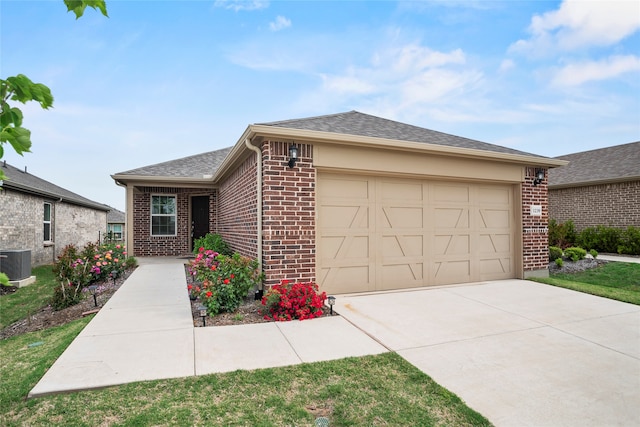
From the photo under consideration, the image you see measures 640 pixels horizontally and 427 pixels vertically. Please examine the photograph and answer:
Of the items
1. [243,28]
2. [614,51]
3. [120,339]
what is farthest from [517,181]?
[120,339]

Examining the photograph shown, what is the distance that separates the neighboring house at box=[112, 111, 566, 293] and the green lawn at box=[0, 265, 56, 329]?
13.9ft

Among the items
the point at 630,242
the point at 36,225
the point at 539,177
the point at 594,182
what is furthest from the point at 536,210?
the point at 36,225

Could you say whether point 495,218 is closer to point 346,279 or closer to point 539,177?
point 539,177

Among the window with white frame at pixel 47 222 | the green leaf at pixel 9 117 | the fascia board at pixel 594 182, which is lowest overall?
the window with white frame at pixel 47 222

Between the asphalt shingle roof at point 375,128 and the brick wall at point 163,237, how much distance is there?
6991 mm

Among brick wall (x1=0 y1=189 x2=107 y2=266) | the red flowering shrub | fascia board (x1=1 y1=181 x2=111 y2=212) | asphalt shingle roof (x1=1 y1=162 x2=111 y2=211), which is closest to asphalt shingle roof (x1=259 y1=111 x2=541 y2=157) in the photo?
the red flowering shrub

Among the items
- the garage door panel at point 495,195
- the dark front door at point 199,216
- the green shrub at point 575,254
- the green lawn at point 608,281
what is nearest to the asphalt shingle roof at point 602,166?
the green shrub at point 575,254

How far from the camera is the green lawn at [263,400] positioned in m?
2.45

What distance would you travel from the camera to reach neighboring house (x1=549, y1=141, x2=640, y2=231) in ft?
40.7

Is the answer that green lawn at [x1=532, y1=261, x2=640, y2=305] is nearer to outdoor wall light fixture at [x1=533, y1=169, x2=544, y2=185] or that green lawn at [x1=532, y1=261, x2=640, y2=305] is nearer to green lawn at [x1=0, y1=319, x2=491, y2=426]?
outdoor wall light fixture at [x1=533, y1=169, x2=544, y2=185]

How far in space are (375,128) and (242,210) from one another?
11.2 feet

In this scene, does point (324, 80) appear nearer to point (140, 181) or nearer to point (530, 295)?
point (140, 181)

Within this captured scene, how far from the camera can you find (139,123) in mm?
11609

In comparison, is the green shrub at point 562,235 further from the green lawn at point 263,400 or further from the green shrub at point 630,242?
the green lawn at point 263,400
